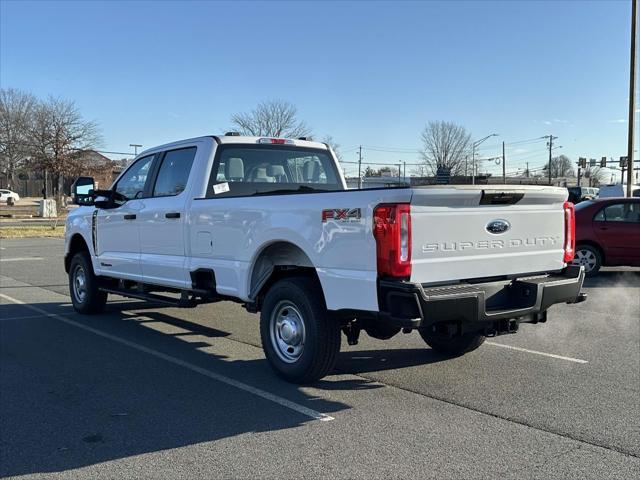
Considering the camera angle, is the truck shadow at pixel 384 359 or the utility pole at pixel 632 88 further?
the utility pole at pixel 632 88

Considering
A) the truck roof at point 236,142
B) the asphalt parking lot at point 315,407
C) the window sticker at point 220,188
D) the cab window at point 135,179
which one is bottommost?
the asphalt parking lot at point 315,407

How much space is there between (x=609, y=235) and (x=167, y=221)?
8.76 meters

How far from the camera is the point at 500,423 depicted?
4.32m

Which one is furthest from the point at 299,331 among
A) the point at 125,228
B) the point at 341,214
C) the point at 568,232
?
the point at 125,228

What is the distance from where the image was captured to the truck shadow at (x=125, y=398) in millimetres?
3977

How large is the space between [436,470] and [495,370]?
232cm

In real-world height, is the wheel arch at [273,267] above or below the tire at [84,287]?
above

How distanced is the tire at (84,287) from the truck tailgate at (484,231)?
5.52 m

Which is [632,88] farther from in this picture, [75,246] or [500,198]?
[75,246]

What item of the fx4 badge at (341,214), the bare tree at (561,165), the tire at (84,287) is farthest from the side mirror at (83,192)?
the bare tree at (561,165)

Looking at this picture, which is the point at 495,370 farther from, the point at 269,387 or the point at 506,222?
the point at 269,387

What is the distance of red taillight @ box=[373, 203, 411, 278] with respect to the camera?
4.26m

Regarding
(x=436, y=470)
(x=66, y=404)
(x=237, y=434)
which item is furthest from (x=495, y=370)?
(x=66, y=404)

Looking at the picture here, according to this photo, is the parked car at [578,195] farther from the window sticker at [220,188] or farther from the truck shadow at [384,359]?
the window sticker at [220,188]
